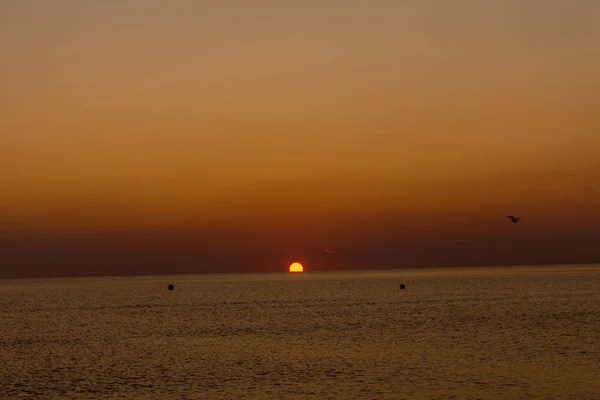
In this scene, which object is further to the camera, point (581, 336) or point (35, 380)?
point (581, 336)

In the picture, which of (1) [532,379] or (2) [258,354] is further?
(2) [258,354]

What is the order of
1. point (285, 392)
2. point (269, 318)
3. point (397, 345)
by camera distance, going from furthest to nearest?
point (269, 318)
point (397, 345)
point (285, 392)

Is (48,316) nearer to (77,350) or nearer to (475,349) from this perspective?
(77,350)

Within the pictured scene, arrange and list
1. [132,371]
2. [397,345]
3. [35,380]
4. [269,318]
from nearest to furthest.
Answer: [35,380]
[132,371]
[397,345]
[269,318]

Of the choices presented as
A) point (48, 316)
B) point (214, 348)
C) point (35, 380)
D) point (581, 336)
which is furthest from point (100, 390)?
point (48, 316)

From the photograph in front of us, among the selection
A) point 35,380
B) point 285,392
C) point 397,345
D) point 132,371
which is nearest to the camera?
point 285,392

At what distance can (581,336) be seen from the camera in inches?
2940

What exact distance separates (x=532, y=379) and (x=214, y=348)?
112ft

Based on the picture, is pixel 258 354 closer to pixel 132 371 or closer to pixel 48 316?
pixel 132 371

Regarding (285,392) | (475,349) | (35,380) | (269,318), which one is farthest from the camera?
(269,318)

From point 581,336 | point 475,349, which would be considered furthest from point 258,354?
point 581,336

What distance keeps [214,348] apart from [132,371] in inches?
626

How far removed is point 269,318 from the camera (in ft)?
375

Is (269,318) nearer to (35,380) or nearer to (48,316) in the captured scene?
(48,316)
